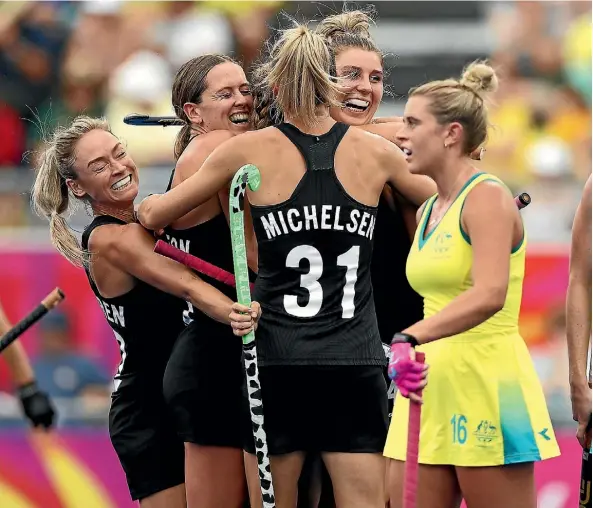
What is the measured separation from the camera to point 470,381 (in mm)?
3994

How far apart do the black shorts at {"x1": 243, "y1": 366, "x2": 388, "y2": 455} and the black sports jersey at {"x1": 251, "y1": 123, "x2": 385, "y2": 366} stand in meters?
0.05

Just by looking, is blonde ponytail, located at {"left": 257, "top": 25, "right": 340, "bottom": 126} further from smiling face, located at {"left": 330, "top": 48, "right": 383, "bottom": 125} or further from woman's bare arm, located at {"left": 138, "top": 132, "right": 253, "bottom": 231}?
smiling face, located at {"left": 330, "top": 48, "right": 383, "bottom": 125}

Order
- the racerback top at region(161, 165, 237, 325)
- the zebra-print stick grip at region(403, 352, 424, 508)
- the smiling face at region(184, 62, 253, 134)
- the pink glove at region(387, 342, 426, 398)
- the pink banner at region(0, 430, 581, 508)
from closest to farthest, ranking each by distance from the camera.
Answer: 1. the pink glove at region(387, 342, 426, 398)
2. the zebra-print stick grip at region(403, 352, 424, 508)
3. the racerback top at region(161, 165, 237, 325)
4. the smiling face at region(184, 62, 253, 134)
5. the pink banner at region(0, 430, 581, 508)

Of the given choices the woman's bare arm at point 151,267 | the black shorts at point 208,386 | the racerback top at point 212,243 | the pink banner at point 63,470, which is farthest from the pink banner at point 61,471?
the racerback top at point 212,243

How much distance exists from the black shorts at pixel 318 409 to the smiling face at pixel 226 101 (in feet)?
3.67

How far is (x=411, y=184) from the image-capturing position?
177 inches

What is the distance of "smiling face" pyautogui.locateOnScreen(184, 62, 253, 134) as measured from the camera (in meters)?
4.78

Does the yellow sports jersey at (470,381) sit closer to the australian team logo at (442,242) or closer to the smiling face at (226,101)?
the australian team logo at (442,242)

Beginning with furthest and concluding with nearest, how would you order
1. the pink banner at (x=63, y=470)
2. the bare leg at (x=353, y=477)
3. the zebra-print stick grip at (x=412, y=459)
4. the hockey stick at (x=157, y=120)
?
the pink banner at (x=63, y=470), the hockey stick at (x=157, y=120), the bare leg at (x=353, y=477), the zebra-print stick grip at (x=412, y=459)

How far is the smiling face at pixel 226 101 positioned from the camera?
4781 mm

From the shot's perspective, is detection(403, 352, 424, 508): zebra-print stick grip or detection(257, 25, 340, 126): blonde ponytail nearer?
detection(403, 352, 424, 508): zebra-print stick grip

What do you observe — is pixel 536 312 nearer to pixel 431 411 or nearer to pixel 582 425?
pixel 582 425

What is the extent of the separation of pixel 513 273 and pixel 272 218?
84cm

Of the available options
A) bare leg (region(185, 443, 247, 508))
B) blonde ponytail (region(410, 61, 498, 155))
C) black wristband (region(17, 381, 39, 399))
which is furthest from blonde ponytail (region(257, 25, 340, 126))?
black wristband (region(17, 381, 39, 399))
